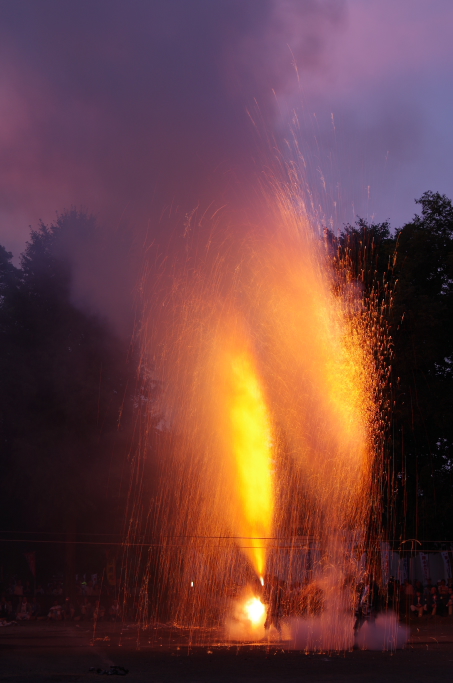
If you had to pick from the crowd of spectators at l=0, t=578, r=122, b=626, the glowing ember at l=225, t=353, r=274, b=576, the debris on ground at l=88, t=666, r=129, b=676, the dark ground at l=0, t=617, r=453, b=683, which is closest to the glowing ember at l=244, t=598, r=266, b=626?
the dark ground at l=0, t=617, r=453, b=683

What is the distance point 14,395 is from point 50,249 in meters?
7.04

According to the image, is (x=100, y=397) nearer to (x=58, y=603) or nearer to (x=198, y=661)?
(x=58, y=603)

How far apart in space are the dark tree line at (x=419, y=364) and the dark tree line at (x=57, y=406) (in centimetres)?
1154

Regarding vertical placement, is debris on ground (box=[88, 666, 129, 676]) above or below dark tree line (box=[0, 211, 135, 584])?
below

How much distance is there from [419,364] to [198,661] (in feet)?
60.5

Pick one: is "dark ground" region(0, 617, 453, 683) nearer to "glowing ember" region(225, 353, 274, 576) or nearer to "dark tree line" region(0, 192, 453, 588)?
"glowing ember" region(225, 353, 274, 576)

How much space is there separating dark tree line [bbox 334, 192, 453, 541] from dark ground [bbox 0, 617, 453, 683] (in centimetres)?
951

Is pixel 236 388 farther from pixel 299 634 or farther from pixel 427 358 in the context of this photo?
pixel 427 358

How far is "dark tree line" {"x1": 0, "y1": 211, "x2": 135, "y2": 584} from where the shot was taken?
2731 cm

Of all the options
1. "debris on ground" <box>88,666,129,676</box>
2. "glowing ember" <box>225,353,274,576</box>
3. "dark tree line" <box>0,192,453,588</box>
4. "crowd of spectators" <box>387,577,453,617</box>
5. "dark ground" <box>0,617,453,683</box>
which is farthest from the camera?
"dark tree line" <box>0,192,453,588</box>

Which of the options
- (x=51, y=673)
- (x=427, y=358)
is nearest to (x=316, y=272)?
(x=427, y=358)

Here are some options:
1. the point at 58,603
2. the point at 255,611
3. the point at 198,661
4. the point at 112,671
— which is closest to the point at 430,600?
the point at 255,611

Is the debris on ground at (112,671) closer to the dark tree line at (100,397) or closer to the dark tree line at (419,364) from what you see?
the dark tree line at (100,397)

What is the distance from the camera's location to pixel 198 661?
14.5 m
